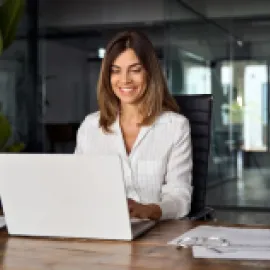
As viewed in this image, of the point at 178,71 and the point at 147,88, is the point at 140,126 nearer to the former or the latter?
the point at 147,88

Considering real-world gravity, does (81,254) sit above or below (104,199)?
below

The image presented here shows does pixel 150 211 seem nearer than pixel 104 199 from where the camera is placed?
No

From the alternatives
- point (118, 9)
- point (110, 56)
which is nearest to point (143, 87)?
point (110, 56)

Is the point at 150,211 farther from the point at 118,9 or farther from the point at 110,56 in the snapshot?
the point at 118,9

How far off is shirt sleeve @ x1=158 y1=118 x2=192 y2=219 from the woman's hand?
0.53 ft

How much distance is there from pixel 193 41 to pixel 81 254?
5637 mm

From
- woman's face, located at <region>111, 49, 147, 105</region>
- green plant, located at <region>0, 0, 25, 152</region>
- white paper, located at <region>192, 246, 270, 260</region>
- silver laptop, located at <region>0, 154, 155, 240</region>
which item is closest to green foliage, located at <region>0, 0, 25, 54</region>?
green plant, located at <region>0, 0, 25, 152</region>

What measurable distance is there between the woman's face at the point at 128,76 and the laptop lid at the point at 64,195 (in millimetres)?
929

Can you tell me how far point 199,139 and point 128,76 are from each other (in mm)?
412

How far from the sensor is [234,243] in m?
1.56

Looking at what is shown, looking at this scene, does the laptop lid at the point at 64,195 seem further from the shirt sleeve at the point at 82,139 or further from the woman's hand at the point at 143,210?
the shirt sleeve at the point at 82,139

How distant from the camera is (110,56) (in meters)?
2.53

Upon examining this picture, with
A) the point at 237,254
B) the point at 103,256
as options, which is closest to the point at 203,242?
the point at 237,254

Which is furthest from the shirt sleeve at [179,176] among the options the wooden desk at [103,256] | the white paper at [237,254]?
the white paper at [237,254]
